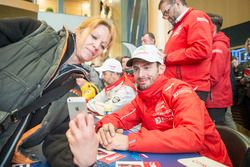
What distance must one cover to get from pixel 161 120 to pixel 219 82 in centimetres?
136

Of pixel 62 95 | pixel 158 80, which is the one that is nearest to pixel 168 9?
pixel 158 80

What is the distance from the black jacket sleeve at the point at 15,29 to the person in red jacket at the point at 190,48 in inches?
52.9

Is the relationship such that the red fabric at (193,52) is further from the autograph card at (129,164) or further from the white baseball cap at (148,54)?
the autograph card at (129,164)

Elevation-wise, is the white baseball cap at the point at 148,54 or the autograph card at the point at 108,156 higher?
the white baseball cap at the point at 148,54

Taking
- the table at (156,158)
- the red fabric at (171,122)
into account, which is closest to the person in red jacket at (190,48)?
the red fabric at (171,122)

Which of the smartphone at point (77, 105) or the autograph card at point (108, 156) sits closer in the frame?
the smartphone at point (77, 105)

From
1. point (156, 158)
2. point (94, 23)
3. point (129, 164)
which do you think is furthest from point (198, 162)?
point (94, 23)

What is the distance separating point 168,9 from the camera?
2.47 meters

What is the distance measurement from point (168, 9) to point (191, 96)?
1224 millimetres

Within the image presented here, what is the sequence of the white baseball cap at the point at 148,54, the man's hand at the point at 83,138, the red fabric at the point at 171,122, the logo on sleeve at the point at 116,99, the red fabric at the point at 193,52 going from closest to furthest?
the man's hand at the point at 83,138
the red fabric at the point at 171,122
the white baseball cap at the point at 148,54
the red fabric at the point at 193,52
the logo on sleeve at the point at 116,99

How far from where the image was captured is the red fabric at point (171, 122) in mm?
1331

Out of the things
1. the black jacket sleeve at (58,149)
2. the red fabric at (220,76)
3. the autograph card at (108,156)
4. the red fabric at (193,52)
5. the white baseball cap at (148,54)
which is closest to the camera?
the black jacket sleeve at (58,149)

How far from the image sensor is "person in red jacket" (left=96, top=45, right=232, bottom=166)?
1339 millimetres

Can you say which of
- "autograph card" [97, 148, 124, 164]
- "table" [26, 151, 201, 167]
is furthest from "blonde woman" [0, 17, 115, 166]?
"autograph card" [97, 148, 124, 164]
